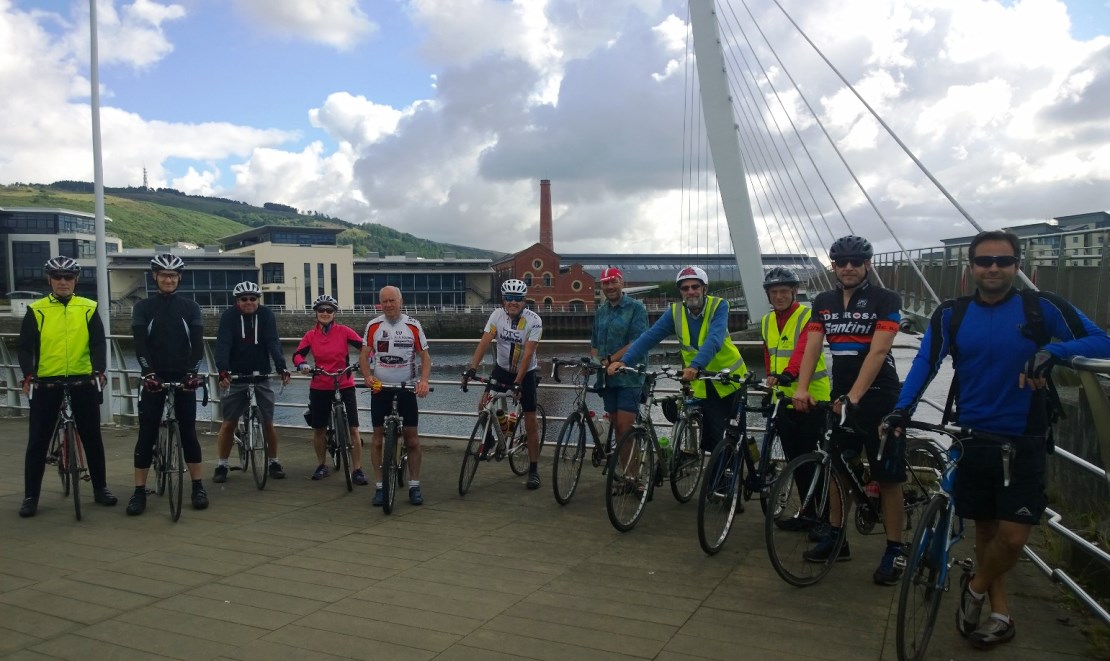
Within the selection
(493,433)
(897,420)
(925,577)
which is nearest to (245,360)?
(493,433)

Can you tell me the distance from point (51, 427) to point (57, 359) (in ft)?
1.62

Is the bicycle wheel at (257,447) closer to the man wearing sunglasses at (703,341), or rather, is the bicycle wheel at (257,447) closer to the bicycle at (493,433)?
the bicycle at (493,433)

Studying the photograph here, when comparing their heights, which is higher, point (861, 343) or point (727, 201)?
point (727, 201)

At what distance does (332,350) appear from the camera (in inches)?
A: 272

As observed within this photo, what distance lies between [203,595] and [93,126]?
894 cm

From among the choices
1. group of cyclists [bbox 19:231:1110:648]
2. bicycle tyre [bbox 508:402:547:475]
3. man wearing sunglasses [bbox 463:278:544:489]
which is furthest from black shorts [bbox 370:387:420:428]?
bicycle tyre [bbox 508:402:547:475]

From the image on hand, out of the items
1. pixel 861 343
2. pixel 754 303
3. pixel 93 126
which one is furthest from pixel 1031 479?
pixel 754 303

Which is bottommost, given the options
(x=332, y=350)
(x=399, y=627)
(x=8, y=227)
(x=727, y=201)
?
(x=399, y=627)

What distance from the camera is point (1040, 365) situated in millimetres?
2918

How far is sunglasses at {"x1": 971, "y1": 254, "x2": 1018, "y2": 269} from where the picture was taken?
10.5ft

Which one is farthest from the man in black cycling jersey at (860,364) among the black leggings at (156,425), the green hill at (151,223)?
the green hill at (151,223)

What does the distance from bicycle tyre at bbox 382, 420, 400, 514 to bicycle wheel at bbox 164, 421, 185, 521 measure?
4.25 ft

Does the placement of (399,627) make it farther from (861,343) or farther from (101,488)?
(101,488)

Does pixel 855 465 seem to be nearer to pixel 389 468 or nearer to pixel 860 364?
pixel 860 364
